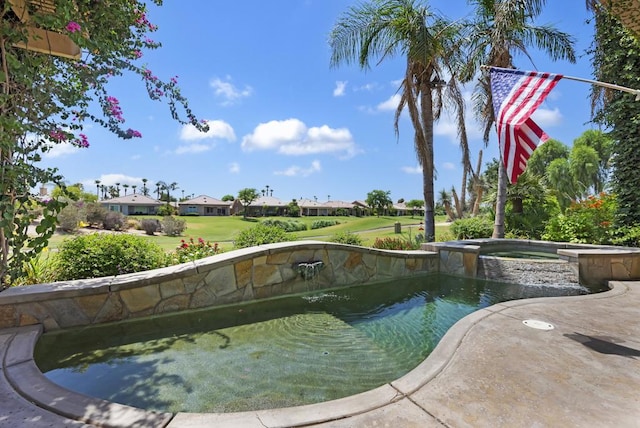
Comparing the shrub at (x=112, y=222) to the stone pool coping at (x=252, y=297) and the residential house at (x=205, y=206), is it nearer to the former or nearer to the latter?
the stone pool coping at (x=252, y=297)

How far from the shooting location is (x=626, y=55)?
29.8ft

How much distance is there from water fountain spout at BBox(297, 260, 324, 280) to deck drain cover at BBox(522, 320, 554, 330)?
3359mm

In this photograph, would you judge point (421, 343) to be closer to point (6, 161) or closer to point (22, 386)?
point (22, 386)

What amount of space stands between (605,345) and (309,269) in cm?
414

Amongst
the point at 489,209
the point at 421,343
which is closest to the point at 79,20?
the point at 421,343

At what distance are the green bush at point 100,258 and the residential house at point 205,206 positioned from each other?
72.8 metres

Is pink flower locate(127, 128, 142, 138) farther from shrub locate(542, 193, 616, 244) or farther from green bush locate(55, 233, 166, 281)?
shrub locate(542, 193, 616, 244)

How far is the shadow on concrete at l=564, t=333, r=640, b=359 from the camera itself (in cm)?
320

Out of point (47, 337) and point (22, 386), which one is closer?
point (22, 386)

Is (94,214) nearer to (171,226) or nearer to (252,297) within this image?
(171,226)

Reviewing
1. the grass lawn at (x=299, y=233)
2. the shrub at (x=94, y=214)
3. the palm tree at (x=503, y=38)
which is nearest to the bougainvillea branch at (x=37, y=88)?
the grass lawn at (x=299, y=233)

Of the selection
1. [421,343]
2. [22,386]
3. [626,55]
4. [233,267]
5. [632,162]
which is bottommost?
[421,343]

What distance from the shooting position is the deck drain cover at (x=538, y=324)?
3.84m

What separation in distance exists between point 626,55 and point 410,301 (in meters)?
9.74
